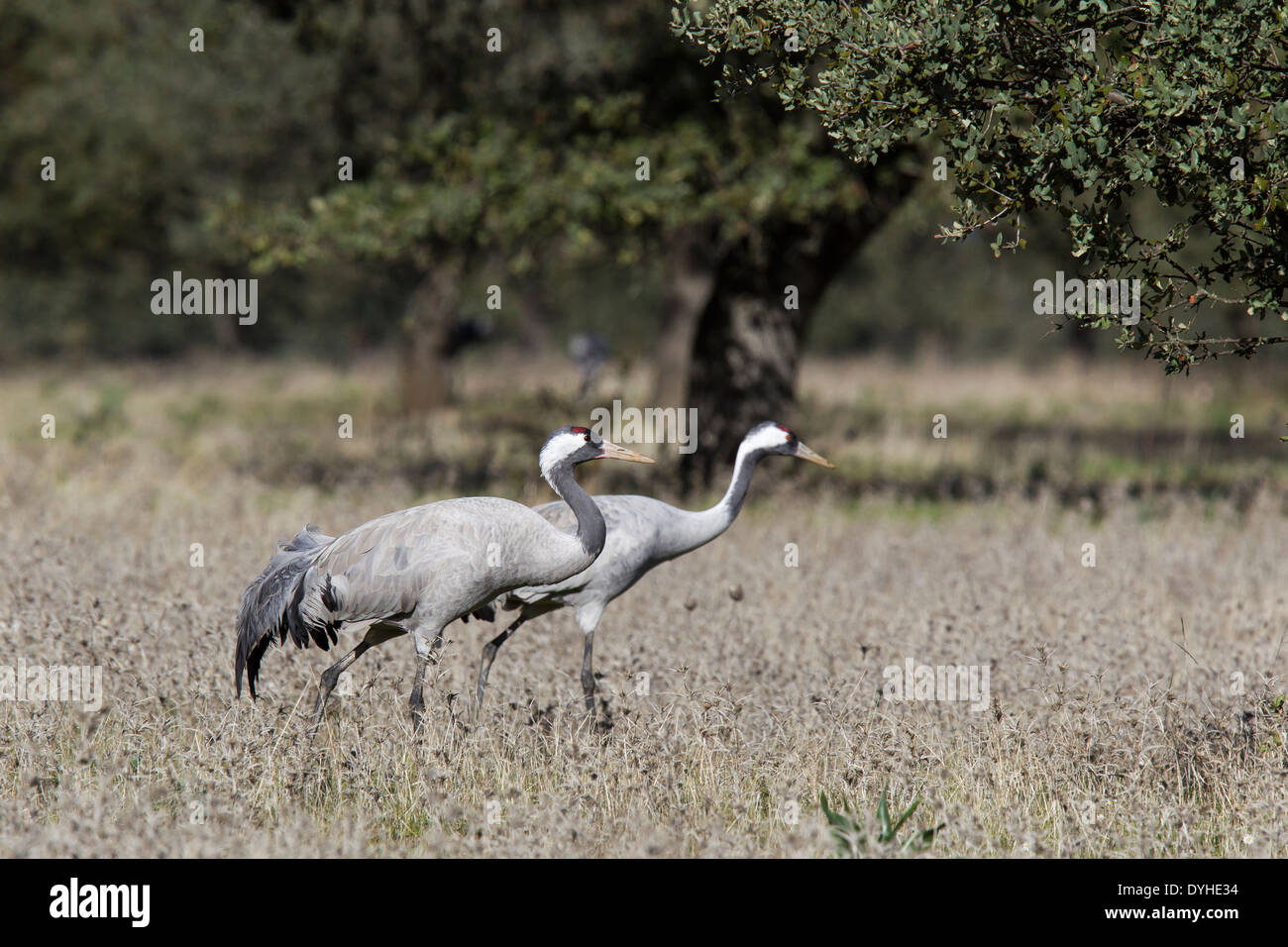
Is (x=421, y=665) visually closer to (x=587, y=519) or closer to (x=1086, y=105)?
(x=587, y=519)

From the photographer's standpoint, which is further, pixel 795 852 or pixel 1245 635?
pixel 1245 635

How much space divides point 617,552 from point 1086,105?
132 inches

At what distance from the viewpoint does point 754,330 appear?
46.6 ft

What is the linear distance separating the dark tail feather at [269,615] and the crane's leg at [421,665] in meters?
0.46

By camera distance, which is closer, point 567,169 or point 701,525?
point 701,525

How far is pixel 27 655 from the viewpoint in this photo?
741 centimetres

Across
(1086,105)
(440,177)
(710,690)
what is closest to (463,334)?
(440,177)

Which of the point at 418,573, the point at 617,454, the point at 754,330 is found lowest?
the point at 418,573

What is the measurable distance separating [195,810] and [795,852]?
7.98 feet

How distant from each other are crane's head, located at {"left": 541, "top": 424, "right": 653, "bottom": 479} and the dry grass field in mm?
1120

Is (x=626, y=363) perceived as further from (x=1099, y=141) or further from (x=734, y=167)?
(x=1099, y=141)

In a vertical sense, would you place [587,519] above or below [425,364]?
below

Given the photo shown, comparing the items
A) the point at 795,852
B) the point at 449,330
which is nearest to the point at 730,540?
the point at 795,852

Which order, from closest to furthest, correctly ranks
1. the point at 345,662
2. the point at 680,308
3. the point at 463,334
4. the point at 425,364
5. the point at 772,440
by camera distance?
the point at 345,662 → the point at 772,440 → the point at 680,308 → the point at 425,364 → the point at 463,334
